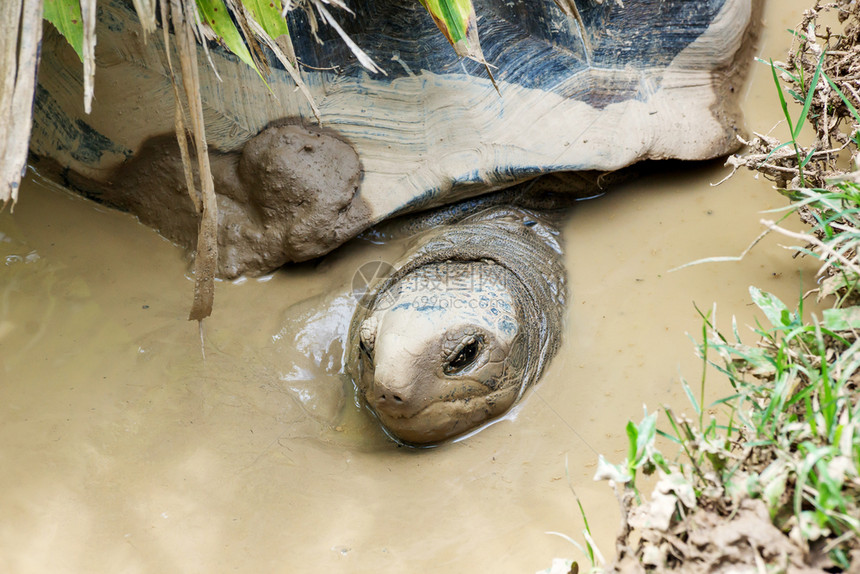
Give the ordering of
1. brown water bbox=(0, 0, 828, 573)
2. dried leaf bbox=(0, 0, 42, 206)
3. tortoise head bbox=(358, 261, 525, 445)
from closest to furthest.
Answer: dried leaf bbox=(0, 0, 42, 206), brown water bbox=(0, 0, 828, 573), tortoise head bbox=(358, 261, 525, 445)

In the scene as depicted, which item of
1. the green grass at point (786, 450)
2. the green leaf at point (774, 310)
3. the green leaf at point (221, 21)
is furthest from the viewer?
the green leaf at point (221, 21)

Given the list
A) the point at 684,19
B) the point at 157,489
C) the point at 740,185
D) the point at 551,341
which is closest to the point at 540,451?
the point at 551,341

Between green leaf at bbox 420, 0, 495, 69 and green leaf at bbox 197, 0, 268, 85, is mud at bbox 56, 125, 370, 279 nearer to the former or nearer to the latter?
green leaf at bbox 197, 0, 268, 85

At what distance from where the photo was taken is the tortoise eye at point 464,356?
2457 mm

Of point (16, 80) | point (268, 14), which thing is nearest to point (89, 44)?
point (16, 80)

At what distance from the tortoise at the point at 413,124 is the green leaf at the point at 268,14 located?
1.84 feet

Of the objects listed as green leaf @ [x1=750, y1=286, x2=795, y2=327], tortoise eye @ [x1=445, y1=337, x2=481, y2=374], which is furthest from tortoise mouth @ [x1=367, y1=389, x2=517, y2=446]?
green leaf @ [x1=750, y1=286, x2=795, y2=327]

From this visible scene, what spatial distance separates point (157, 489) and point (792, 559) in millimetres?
1912

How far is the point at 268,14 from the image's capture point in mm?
2279

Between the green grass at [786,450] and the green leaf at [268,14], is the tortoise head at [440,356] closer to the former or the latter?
the green grass at [786,450]

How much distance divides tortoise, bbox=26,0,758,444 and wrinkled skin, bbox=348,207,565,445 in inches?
0.6

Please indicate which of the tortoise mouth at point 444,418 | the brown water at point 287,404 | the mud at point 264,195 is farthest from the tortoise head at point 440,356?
the mud at point 264,195

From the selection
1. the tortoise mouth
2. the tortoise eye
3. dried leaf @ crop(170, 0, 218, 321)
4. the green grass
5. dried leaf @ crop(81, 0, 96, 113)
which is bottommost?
the tortoise mouth

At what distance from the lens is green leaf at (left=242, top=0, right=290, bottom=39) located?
2271mm
